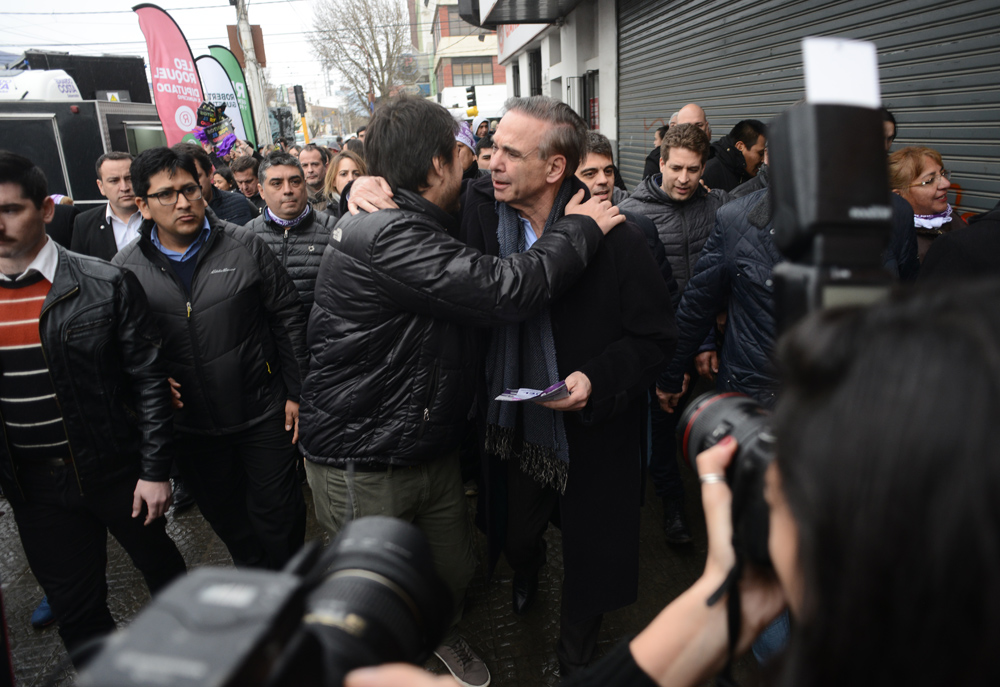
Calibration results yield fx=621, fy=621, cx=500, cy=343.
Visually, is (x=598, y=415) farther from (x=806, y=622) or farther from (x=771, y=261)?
(x=806, y=622)

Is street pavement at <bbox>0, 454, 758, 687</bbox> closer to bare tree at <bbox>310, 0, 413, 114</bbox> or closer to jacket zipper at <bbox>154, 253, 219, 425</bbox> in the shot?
jacket zipper at <bbox>154, 253, 219, 425</bbox>

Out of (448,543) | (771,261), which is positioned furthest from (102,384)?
(771,261)

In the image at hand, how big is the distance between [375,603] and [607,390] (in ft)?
4.41

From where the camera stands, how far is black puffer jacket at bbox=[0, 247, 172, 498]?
7.09 feet

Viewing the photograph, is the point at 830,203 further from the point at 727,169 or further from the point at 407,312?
the point at 727,169

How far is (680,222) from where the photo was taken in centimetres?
363

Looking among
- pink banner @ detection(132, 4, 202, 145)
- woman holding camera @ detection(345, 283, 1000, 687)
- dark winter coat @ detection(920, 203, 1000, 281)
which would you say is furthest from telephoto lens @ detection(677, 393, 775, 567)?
pink banner @ detection(132, 4, 202, 145)

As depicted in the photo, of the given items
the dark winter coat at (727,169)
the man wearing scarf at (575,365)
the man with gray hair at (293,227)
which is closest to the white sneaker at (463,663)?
the man wearing scarf at (575,365)

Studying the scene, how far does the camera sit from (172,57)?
7.65 meters

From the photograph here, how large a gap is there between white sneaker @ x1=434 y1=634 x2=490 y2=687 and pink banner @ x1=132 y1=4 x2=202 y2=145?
280 inches

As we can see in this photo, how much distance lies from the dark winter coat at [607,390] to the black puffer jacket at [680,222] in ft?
4.89

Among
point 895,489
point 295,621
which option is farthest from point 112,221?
point 895,489

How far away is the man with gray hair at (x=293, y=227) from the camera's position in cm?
376

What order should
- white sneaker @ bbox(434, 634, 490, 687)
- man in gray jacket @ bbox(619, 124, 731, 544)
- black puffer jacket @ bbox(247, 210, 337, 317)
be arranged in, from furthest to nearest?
black puffer jacket @ bbox(247, 210, 337, 317), man in gray jacket @ bbox(619, 124, 731, 544), white sneaker @ bbox(434, 634, 490, 687)
